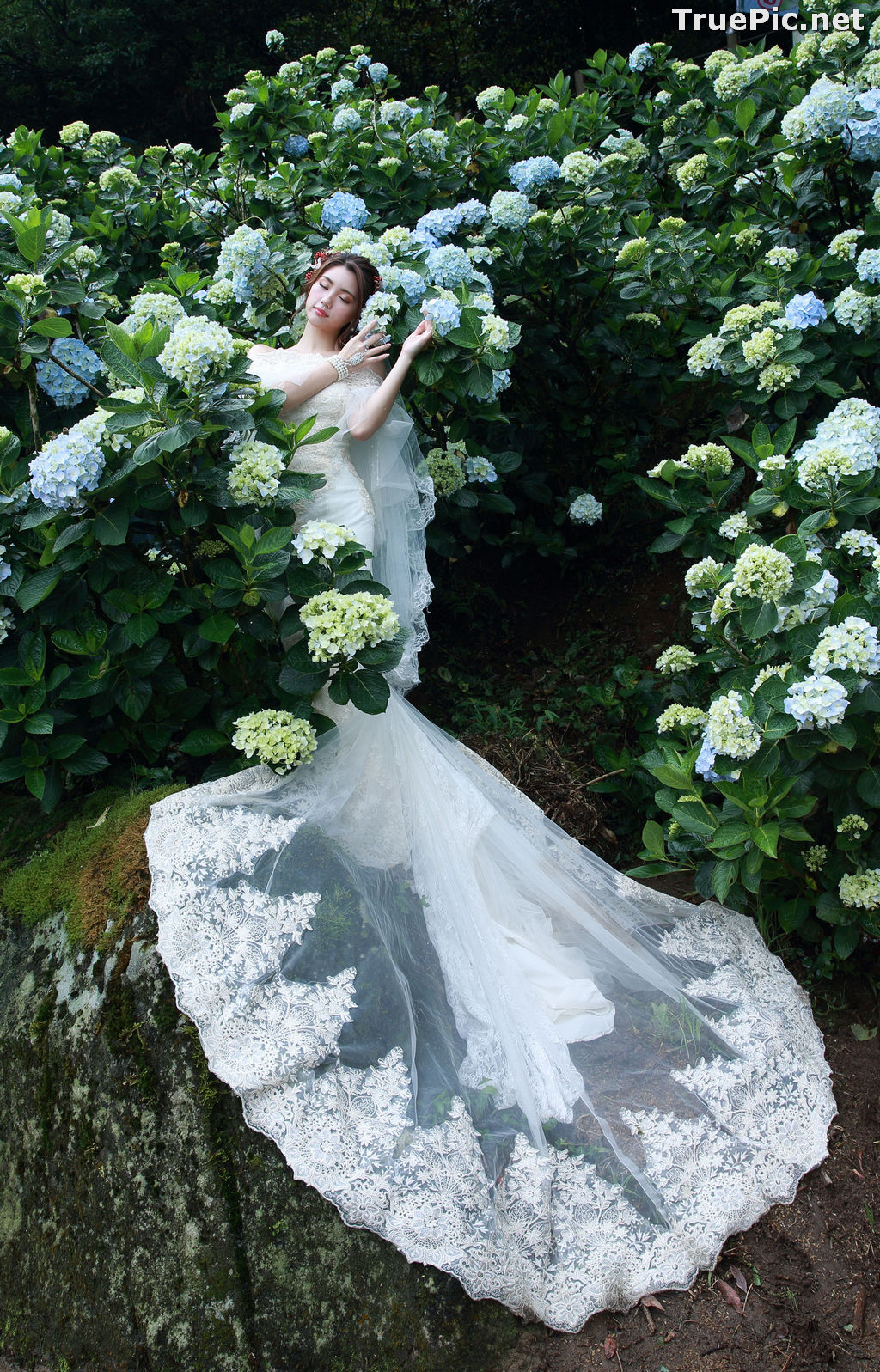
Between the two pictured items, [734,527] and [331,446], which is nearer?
[734,527]

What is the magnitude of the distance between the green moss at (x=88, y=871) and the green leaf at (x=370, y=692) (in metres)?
0.60

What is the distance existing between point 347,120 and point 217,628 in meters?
2.65

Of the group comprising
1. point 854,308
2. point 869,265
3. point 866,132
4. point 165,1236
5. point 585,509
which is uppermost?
point 866,132

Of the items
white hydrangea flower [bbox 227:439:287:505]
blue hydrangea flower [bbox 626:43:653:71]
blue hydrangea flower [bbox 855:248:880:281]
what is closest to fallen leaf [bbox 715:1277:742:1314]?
white hydrangea flower [bbox 227:439:287:505]

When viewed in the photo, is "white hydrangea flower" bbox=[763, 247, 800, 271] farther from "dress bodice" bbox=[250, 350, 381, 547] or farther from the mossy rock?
the mossy rock

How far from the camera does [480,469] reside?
12.7 ft

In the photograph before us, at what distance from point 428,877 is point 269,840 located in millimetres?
452

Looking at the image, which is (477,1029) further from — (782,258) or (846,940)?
(782,258)

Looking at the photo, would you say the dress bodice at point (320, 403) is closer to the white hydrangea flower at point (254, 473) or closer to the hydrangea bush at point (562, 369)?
the hydrangea bush at point (562, 369)

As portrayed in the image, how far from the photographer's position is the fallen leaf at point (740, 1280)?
2.16 metres

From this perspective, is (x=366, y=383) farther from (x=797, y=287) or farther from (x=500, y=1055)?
(x=500, y=1055)

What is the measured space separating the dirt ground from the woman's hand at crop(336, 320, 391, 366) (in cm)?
266

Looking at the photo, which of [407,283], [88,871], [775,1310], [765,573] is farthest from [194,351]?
[775,1310]

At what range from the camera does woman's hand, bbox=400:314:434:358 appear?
2900mm
